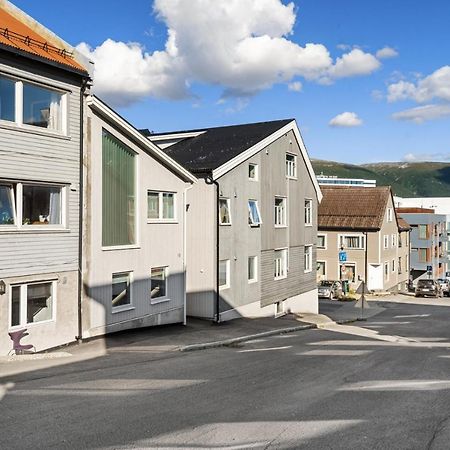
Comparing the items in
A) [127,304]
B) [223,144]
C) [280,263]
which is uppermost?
[223,144]

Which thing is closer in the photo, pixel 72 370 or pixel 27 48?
pixel 72 370

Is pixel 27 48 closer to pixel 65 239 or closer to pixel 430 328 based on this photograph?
pixel 65 239

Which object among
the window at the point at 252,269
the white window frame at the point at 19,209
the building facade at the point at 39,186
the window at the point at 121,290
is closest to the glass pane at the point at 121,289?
the window at the point at 121,290

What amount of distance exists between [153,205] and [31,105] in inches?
245

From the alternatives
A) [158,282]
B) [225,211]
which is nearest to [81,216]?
[158,282]

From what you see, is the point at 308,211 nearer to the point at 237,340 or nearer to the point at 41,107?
the point at 237,340

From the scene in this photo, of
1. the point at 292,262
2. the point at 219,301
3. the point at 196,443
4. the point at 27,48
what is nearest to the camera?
the point at 196,443

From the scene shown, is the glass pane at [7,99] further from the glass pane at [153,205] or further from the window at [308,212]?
the window at [308,212]

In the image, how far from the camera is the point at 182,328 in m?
20.3

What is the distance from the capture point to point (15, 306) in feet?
46.2

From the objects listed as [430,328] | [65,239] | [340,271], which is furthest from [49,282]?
[340,271]

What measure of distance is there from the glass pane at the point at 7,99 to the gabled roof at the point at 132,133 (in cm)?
259

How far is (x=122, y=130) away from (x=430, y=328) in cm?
1903

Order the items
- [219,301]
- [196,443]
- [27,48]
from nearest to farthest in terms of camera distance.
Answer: [196,443] → [27,48] → [219,301]
